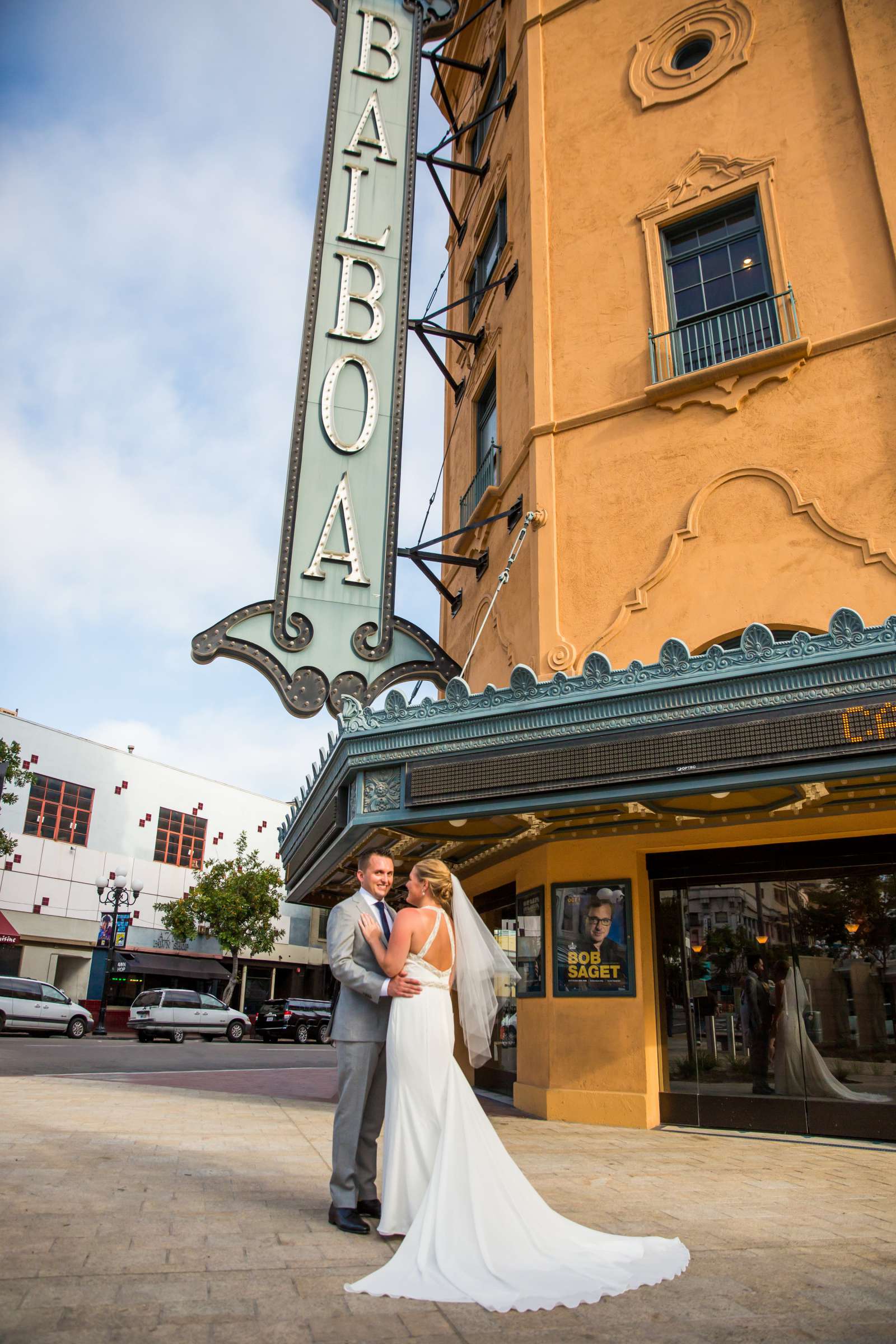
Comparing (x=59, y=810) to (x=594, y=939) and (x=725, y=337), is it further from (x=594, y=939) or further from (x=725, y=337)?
(x=725, y=337)

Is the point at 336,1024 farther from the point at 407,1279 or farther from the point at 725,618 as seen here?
the point at 725,618

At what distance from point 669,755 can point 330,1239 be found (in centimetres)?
409

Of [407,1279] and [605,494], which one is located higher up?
[605,494]

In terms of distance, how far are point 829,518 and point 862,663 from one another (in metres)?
3.23

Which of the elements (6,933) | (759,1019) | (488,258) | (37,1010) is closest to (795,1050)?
(759,1019)

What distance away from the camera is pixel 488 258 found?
51.6 feet

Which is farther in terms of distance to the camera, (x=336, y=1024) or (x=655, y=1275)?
(x=336, y=1024)

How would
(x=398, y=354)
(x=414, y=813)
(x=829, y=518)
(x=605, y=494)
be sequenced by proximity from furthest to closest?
(x=398, y=354) → (x=605, y=494) → (x=829, y=518) → (x=414, y=813)

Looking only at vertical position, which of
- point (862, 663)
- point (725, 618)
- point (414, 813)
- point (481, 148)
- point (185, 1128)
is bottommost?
point (185, 1128)

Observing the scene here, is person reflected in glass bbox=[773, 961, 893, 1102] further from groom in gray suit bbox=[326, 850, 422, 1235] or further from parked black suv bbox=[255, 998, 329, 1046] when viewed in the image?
parked black suv bbox=[255, 998, 329, 1046]

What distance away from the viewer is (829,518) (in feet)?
30.3

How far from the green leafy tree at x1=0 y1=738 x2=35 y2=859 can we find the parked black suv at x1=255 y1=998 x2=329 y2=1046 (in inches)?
394

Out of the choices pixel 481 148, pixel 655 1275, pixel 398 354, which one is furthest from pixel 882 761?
pixel 481 148

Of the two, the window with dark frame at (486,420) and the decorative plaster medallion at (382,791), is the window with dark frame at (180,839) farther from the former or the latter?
the decorative plaster medallion at (382,791)
